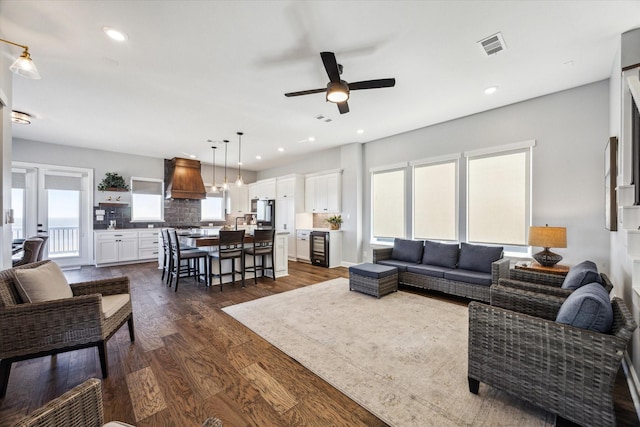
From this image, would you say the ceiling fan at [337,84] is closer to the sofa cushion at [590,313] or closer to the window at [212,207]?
the sofa cushion at [590,313]

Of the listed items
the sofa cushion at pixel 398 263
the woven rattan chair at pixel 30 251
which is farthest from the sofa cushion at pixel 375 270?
the woven rattan chair at pixel 30 251

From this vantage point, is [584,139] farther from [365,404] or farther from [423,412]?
[365,404]

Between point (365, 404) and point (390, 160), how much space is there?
15.8 ft

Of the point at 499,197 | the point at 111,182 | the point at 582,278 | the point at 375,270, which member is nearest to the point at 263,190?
the point at 111,182

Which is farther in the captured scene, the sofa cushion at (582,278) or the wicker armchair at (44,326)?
the sofa cushion at (582,278)

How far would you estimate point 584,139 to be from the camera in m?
3.44

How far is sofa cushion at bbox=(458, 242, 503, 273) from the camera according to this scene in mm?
3834

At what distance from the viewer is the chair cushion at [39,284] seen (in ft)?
6.17

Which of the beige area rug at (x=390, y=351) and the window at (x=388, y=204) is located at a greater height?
the window at (x=388, y=204)

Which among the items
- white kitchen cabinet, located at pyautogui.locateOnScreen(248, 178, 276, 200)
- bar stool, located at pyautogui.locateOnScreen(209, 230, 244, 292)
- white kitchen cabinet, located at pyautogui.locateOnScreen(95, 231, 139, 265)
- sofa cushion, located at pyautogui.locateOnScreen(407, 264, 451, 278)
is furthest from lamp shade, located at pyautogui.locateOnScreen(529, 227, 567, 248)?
white kitchen cabinet, located at pyautogui.locateOnScreen(95, 231, 139, 265)

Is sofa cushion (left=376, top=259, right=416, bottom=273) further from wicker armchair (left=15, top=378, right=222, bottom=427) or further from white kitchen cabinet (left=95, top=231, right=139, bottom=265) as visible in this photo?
white kitchen cabinet (left=95, top=231, right=139, bottom=265)

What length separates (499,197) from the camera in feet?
13.8

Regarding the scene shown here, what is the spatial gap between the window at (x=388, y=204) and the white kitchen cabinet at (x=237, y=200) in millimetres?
5179

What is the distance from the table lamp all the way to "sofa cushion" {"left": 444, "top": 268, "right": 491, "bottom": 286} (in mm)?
667
